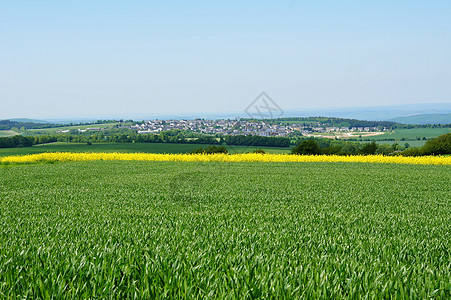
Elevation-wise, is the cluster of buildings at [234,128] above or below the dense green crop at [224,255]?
above

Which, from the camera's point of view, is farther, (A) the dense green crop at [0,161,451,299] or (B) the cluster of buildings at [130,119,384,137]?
(B) the cluster of buildings at [130,119,384,137]

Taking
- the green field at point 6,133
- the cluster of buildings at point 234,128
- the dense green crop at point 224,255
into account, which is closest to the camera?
the dense green crop at point 224,255

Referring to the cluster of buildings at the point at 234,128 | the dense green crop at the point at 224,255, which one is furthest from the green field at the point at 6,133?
the dense green crop at the point at 224,255

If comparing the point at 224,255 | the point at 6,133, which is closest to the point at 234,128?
the point at 224,255

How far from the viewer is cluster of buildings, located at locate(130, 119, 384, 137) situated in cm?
1876

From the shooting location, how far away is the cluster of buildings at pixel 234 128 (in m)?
18.8

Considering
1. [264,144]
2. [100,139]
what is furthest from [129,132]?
[264,144]

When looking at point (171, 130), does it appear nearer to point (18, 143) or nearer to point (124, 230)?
point (18, 143)

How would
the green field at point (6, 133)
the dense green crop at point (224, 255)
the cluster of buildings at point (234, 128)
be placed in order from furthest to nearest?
→ the green field at point (6, 133) → the cluster of buildings at point (234, 128) → the dense green crop at point (224, 255)

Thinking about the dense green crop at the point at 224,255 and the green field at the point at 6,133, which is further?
the green field at the point at 6,133

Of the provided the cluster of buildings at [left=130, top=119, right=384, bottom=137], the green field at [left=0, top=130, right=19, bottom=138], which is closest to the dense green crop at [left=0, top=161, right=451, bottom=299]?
the cluster of buildings at [left=130, top=119, right=384, bottom=137]

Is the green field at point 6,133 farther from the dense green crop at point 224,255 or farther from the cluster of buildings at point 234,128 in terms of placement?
the dense green crop at point 224,255

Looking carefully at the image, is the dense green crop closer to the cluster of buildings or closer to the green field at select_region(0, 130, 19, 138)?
the cluster of buildings

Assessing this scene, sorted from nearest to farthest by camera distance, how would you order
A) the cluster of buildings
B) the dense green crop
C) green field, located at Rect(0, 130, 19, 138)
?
1. the dense green crop
2. the cluster of buildings
3. green field, located at Rect(0, 130, 19, 138)
